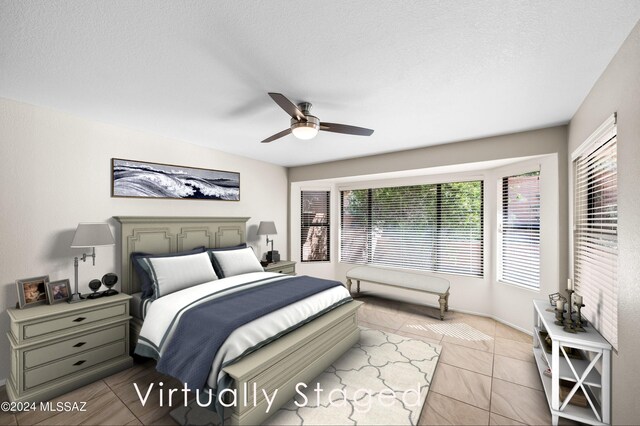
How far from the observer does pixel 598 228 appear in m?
2.13

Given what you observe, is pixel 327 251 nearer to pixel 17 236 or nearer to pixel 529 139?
pixel 529 139

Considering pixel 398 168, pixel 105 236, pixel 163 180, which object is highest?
pixel 398 168

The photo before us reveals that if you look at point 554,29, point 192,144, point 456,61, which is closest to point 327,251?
point 192,144

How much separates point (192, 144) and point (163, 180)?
2.20 ft

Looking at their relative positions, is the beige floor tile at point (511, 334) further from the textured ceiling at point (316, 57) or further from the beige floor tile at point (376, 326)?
the textured ceiling at point (316, 57)

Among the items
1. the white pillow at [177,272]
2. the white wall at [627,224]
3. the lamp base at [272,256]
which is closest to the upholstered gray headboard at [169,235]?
the white pillow at [177,272]

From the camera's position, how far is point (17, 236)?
2438 mm

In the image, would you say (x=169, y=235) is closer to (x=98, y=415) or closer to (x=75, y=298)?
(x=75, y=298)

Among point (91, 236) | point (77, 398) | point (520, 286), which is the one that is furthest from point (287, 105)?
point (520, 286)

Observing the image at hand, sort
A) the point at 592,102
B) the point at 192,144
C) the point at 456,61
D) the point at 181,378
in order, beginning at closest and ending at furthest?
the point at 456,61
the point at 181,378
the point at 592,102
the point at 192,144

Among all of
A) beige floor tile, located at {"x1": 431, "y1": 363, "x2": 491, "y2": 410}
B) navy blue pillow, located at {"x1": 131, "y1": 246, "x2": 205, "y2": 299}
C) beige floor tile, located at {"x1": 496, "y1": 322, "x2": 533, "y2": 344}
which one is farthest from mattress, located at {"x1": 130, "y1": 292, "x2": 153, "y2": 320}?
beige floor tile, located at {"x1": 496, "y1": 322, "x2": 533, "y2": 344}

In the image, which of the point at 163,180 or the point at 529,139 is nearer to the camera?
the point at 529,139

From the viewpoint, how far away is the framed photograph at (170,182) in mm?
Result: 3148

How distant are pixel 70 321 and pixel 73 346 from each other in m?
0.22
